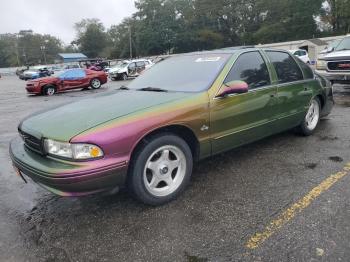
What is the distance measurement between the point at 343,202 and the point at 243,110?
4.66ft

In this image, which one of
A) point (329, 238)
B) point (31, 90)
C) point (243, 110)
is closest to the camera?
point (329, 238)

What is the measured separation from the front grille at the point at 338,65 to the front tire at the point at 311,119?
165 inches

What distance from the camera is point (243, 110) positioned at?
3879 millimetres

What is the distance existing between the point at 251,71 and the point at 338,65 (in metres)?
6.15

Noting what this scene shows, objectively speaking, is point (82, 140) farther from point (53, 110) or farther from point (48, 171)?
point (53, 110)

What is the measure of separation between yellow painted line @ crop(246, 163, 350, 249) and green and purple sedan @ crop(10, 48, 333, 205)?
38.3 inches

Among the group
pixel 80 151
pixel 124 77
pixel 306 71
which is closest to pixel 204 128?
pixel 80 151

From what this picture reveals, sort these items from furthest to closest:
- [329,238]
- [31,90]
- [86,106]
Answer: [31,90] → [86,106] → [329,238]

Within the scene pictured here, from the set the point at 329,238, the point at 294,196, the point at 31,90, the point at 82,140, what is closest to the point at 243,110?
the point at 294,196

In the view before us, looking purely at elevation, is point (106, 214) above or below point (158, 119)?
below

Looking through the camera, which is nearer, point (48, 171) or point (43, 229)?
point (48, 171)

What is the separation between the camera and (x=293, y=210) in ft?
9.93

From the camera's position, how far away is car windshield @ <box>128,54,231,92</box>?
375 cm

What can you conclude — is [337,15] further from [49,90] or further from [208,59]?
[208,59]
